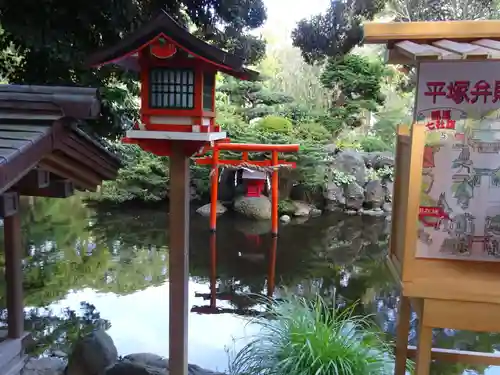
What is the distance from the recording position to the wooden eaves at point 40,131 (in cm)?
153

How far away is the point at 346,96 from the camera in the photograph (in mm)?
12297

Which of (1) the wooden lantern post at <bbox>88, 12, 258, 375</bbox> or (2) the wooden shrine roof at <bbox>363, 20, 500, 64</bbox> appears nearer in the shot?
(2) the wooden shrine roof at <bbox>363, 20, 500, 64</bbox>

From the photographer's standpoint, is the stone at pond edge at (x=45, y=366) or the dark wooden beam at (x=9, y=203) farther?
the stone at pond edge at (x=45, y=366)

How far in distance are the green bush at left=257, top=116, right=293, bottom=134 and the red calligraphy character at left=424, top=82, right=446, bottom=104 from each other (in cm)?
890

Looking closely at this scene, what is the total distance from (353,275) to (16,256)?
16.8 feet

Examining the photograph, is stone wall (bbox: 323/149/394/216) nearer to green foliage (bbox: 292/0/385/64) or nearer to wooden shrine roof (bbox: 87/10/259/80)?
green foliage (bbox: 292/0/385/64)

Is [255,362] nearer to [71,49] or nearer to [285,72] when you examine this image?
[71,49]

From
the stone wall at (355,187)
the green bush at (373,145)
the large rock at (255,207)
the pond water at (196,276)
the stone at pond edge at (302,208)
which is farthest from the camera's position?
the green bush at (373,145)

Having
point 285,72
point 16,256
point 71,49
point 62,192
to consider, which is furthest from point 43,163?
point 285,72

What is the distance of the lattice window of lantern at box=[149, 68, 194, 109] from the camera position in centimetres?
290

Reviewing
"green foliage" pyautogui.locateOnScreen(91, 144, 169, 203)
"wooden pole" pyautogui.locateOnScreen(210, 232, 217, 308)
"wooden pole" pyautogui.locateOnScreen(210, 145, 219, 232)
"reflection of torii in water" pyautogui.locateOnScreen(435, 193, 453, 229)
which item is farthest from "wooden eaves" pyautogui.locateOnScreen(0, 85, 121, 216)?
"green foliage" pyautogui.locateOnScreen(91, 144, 169, 203)

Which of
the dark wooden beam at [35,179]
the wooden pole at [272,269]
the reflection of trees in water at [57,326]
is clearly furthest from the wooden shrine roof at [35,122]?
Answer: the wooden pole at [272,269]

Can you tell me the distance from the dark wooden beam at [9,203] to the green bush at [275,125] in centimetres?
882

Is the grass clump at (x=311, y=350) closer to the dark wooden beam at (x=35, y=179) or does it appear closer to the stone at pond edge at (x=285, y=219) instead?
the dark wooden beam at (x=35, y=179)
